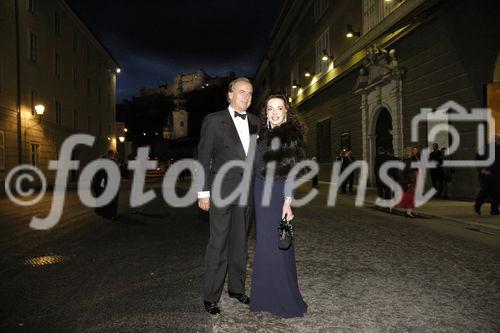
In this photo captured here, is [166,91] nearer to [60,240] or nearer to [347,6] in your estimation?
[347,6]

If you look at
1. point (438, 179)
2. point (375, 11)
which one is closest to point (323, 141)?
point (375, 11)

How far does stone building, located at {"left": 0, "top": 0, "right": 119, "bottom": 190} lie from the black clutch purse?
20.6 meters

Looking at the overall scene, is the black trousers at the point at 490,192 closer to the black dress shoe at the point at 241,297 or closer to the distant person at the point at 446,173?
the distant person at the point at 446,173

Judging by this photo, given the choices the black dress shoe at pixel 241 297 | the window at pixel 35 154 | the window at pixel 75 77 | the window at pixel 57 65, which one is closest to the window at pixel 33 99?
the window at pixel 35 154

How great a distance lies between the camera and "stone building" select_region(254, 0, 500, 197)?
11906 millimetres

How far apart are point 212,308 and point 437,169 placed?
11.5 metres

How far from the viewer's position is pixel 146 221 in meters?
9.80

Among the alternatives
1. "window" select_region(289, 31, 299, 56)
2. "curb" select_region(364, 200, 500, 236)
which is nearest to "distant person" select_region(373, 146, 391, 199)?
"curb" select_region(364, 200, 500, 236)

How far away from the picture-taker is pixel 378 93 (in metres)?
17.6

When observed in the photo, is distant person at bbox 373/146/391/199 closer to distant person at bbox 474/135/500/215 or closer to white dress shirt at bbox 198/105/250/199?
distant person at bbox 474/135/500/215

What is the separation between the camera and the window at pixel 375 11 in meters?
15.9

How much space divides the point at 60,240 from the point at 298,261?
4227 millimetres

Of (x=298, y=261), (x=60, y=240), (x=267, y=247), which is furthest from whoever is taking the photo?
(x=60, y=240)

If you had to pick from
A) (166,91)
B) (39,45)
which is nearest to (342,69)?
(39,45)
